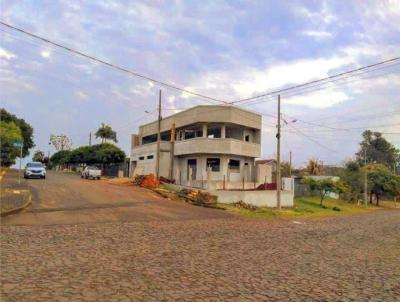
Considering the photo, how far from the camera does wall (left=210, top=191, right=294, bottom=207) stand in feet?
121

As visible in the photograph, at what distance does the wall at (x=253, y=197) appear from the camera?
36.8m

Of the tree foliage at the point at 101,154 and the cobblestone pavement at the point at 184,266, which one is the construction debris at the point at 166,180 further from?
the cobblestone pavement at the point at 184,266

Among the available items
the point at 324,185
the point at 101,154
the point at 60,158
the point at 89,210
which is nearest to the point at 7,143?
the point at 101,154

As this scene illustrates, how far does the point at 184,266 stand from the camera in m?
11.2

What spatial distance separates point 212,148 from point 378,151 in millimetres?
80267

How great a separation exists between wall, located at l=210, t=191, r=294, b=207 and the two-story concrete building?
4.31 m

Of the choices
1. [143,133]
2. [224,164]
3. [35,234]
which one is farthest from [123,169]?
[35,234]

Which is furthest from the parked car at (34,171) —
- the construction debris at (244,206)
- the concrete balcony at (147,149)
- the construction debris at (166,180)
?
the construction debris at (244,206)

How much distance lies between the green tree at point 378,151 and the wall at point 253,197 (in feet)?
246

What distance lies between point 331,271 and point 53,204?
55.9 ft

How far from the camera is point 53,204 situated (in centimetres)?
2455

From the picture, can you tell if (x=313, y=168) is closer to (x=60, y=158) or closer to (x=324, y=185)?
(x=324, y=185)

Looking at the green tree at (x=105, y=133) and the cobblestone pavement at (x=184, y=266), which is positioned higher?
the green tree at (x=105, y=133)

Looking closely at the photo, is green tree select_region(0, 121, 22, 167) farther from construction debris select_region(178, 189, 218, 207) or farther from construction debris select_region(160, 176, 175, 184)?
construction debris select_region(178, 189, 218, 207)
